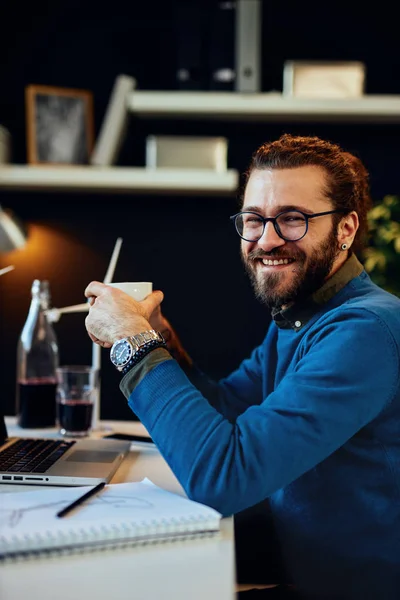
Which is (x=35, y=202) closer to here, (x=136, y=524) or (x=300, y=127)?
(x=300, y=127)

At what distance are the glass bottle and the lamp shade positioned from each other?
335 millimetres

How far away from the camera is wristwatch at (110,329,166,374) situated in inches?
41.5

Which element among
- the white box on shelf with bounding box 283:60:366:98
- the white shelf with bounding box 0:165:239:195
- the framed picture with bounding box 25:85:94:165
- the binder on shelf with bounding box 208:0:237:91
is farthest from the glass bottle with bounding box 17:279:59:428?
the white box on shelf with bounding box 283:60:366:98

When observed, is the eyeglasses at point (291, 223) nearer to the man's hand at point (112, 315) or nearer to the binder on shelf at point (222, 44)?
the man's hand at point (112, 315)

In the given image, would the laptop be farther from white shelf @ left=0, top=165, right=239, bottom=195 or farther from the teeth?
white shelf @ left=0, top=165, right=239, bottom=195

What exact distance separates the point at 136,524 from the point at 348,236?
2.50ft

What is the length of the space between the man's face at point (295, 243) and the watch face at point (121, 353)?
0.36 m

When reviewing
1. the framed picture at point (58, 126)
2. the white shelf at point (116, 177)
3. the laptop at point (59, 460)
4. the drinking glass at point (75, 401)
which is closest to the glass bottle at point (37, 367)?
the drinking glass at point (75, 401)

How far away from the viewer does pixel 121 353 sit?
1.07 meters

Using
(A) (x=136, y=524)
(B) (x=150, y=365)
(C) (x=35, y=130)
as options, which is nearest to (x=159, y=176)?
(C) (x=35, y=130)

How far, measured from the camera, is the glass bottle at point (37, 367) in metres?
1.64

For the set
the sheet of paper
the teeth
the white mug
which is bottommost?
the sheet of paper

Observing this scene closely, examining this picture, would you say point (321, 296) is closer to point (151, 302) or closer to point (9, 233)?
point (151, 302)

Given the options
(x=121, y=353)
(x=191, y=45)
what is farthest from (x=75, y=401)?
(x=191, y=45)
